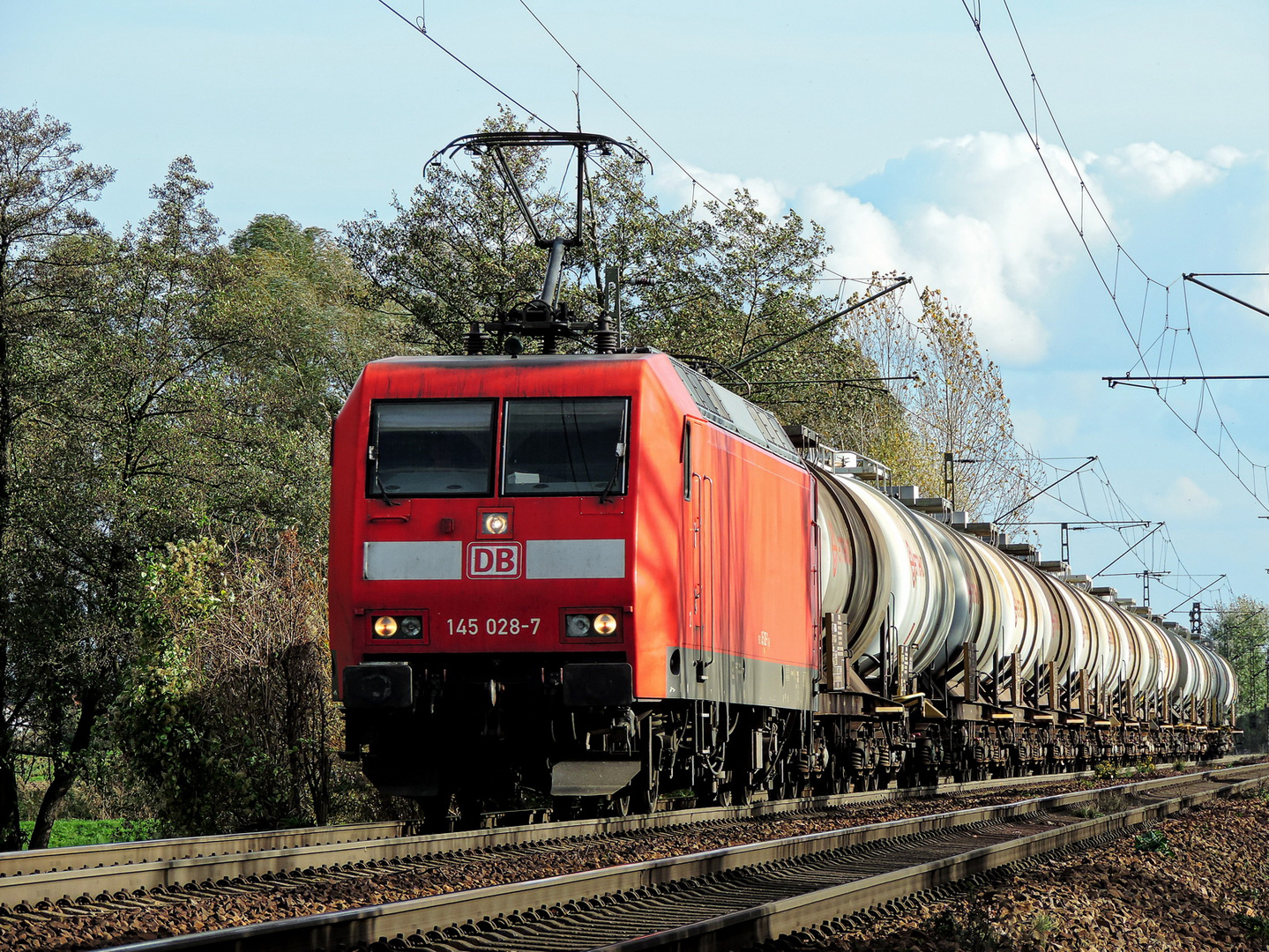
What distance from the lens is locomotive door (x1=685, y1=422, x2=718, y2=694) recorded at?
11.3 meters

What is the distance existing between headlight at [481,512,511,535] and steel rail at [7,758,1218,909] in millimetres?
2031

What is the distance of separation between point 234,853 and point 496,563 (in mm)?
A: 2673

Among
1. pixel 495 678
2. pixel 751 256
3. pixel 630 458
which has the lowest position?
pixel 495 678

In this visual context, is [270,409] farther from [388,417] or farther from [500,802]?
[388,417]

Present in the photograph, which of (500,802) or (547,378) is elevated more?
(547,378)

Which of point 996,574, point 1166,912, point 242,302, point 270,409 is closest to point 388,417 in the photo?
point 1166,912

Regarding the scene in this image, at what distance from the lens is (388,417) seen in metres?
10.8

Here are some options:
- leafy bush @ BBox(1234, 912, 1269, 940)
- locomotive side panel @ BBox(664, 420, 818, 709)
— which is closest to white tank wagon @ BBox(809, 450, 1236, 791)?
locomotive side panel @ BBox(664, 420, 818, 709)

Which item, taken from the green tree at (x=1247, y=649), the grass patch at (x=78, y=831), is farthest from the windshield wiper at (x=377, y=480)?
the green tree at (x=1247, y=649)

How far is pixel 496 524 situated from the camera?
10.5m

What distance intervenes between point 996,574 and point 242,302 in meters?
17.6

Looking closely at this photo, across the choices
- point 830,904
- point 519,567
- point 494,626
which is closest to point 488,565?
point 519,567

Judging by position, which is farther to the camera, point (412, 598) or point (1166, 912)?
point (412, 598)

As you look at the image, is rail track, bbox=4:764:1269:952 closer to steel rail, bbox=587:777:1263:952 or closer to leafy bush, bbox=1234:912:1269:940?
steel rail, bbox=587:777:1263:952
